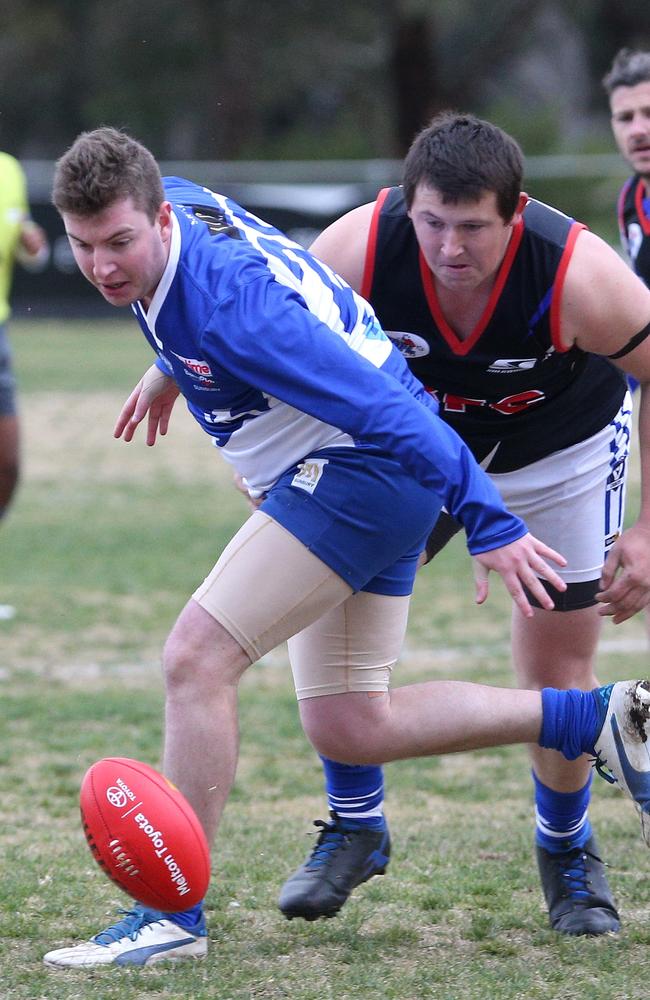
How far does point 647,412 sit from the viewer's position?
379 centimetres

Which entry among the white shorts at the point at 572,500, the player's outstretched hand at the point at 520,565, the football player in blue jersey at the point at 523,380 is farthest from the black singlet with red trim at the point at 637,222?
the player's outstretched hand at the point at 520,565

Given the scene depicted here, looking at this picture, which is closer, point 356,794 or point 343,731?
point 343,731

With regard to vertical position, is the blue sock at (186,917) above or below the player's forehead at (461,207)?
below

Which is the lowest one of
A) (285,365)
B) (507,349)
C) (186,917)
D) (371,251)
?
(186,917)

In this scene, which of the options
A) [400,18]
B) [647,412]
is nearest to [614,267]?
[647,412]

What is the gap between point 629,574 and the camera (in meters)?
3.68

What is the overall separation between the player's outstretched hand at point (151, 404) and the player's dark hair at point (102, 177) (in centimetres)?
75

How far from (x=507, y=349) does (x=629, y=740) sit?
1.03 metres

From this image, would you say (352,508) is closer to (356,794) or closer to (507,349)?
(507,349)

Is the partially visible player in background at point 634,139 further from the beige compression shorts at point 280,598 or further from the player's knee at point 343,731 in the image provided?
the player's knee at point 343,731

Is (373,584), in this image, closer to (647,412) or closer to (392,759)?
(392,759)

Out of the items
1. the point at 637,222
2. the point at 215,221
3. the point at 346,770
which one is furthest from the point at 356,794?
the point at 637,222

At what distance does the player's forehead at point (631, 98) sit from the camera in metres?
5.12

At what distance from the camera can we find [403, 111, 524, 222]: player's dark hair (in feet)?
11.3
